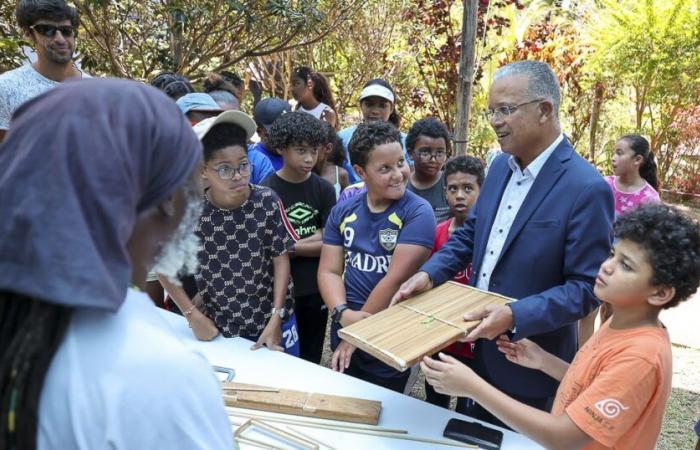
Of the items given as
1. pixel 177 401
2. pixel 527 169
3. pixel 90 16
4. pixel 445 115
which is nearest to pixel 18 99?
pixel 90 16

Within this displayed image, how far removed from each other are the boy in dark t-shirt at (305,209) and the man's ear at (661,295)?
1.79 metres

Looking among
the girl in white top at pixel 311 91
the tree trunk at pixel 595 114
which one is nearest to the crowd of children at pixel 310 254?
the girl in white top at pixel 311 91

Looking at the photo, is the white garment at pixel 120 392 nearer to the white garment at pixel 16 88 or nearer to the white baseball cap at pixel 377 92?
the white garment at pixel 16 88

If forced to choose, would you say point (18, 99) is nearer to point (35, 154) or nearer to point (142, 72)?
point (142, 72)

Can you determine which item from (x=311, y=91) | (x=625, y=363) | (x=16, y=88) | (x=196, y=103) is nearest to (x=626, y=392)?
(x=625, y=363)

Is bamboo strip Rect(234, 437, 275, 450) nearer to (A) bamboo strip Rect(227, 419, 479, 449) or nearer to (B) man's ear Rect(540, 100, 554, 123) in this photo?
(A) bamboo strip Rect(227, 419, 479, 449)

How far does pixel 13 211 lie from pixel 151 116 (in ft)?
0.77

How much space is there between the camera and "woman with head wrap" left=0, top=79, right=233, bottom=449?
2.41 ft

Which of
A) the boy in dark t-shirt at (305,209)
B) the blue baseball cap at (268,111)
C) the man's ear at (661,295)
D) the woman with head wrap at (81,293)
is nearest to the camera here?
the woman with head wrap at (81,293)

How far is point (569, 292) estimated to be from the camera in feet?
6.23

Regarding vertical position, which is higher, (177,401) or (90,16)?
(90,16)

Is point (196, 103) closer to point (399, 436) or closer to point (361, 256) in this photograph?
point (361, 256)

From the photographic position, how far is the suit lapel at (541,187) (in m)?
2.03

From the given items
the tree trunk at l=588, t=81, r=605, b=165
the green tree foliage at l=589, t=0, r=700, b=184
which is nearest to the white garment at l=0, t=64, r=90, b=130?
the green tree foliage at l=589, t=0, r=700, b=184
